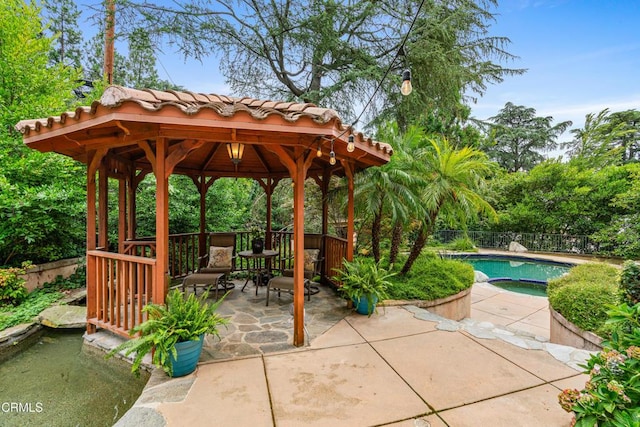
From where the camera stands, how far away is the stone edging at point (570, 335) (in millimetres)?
3594

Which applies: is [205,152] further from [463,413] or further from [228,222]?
[463,413]

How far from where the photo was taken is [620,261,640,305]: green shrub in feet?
8.91

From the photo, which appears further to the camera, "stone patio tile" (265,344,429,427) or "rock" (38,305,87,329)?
"rock" (38,305,87,329)

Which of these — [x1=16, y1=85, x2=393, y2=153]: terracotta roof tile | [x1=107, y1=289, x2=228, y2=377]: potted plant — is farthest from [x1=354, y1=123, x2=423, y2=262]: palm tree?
[x1=107, y1=289, x2=228, y2=377]: potted plant

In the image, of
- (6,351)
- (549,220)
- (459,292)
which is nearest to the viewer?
(6,351)

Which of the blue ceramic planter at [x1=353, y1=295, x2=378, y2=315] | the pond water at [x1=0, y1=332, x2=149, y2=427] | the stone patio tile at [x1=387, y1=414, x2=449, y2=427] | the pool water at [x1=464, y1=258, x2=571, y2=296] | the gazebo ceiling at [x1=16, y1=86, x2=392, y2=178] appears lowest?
the pool water at [x1=464, y1=258, x2=571, y2=296]

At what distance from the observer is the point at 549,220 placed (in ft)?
43.0

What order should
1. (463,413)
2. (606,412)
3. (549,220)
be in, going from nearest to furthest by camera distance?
(606,412)
(463,413)
(549,220)

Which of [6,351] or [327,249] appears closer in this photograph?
[6,351]

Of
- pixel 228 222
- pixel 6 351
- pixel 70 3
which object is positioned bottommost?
pixel 6 351

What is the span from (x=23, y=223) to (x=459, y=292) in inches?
313

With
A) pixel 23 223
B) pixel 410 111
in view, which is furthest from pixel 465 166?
pixel 23 223

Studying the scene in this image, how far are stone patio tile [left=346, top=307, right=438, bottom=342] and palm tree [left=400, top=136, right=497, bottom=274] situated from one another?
1.90 m

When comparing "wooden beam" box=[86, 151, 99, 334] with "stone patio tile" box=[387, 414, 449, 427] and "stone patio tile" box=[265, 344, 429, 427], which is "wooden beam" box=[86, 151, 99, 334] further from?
"stone patio tile" box=[387, 414, 449, 427]
